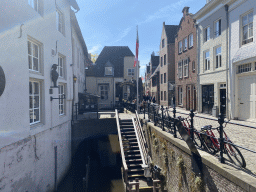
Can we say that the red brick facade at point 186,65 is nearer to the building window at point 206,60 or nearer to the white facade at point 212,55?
the white facade at point 212,55

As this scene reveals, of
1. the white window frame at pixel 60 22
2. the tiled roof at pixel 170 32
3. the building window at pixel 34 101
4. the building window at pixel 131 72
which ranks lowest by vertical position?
the building window at pixel 34 101

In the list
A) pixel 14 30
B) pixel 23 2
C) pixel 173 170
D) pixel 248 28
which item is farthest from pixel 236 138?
pixel 23 2

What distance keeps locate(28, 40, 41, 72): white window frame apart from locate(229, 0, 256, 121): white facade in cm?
1030

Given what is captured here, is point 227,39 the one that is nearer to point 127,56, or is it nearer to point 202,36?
point 202,36

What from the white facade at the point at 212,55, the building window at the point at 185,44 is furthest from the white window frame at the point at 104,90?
the white facade at the point at 212,55

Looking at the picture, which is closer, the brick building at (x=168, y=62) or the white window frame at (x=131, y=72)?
the brick building at (x=168, y=62)

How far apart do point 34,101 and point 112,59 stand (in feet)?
75.6

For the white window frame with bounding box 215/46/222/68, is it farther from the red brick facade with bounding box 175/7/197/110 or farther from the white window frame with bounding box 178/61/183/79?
the white window frame with bounding box 178/61/183/79

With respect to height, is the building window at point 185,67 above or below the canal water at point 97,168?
above

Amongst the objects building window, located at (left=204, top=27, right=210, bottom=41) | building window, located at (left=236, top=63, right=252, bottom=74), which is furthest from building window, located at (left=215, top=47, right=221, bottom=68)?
building window, located at (left=236, top=63, right=252, bottom=74)

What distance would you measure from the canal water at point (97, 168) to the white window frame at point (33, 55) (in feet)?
18.5

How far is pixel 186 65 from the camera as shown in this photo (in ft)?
61.2

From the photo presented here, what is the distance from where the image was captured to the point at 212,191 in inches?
164

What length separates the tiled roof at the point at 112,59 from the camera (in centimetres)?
2732
